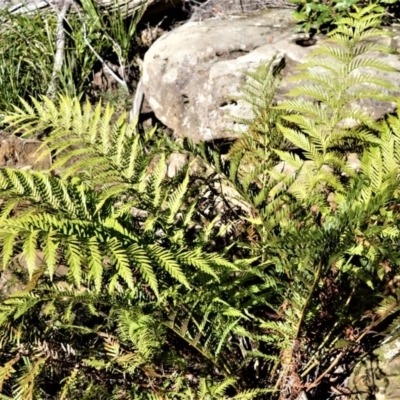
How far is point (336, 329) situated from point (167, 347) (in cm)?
63

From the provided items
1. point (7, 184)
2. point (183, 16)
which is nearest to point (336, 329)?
point (7, 184)

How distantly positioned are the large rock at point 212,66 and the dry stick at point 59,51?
0.76 metres

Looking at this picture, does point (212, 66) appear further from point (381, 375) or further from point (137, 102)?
point (381, 375)

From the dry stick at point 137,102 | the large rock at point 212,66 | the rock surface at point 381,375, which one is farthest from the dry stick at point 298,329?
the dry stick at point 137,102

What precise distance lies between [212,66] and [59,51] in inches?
54.7

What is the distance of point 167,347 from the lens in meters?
1.95

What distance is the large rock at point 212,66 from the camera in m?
2.75

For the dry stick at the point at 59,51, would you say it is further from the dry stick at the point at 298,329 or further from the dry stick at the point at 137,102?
the dry stick at the point at 298,329

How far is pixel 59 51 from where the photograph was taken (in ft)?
12.2

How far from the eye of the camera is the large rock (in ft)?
9.04

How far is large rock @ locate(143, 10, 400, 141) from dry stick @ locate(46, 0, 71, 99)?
0.76m

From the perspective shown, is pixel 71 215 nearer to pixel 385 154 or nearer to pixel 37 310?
pixel 37 310

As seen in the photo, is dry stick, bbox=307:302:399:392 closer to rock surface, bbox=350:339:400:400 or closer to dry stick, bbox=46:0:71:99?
rock surface, bbox=350:339:400:400

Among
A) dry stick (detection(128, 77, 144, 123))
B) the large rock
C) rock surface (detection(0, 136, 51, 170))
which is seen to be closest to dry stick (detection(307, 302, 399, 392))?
the large rock
